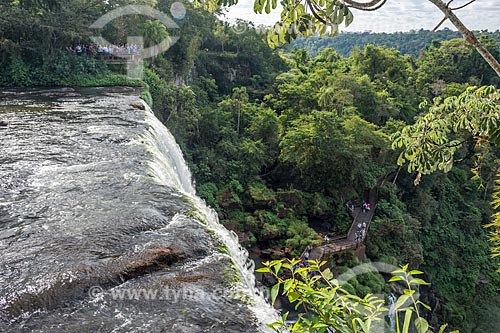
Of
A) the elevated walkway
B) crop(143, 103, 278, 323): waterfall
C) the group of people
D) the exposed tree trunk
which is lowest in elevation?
the elevated walkway

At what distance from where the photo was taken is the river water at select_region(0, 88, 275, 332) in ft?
9.34

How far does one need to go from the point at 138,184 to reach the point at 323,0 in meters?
3.80

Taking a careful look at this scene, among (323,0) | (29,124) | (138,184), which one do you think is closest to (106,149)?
(138,184)

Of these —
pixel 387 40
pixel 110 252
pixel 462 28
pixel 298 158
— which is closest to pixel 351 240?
pixel 298 158

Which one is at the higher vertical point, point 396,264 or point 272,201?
point 272,201

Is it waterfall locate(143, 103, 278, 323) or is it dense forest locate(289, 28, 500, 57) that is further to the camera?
dense forest locate(289, 28, 500, 57)

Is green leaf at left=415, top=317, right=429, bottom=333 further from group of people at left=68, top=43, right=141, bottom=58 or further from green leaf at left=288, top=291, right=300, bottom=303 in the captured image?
group of people at left=68, top=43, right=141, bottom=58

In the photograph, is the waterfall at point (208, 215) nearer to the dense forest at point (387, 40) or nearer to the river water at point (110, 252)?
the river water at point (110, 252)

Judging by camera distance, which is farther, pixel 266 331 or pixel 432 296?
pixel 432 296

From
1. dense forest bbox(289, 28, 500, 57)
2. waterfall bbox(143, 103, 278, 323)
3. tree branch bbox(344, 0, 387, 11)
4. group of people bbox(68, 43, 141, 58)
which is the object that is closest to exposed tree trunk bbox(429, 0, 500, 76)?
tree branch bbox(344, 0, 387, 11)

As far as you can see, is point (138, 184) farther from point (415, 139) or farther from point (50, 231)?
point (415, 139)

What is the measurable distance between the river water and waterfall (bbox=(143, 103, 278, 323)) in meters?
0.03

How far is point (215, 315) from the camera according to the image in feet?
9.30

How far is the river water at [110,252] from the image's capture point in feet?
→ 9.34
